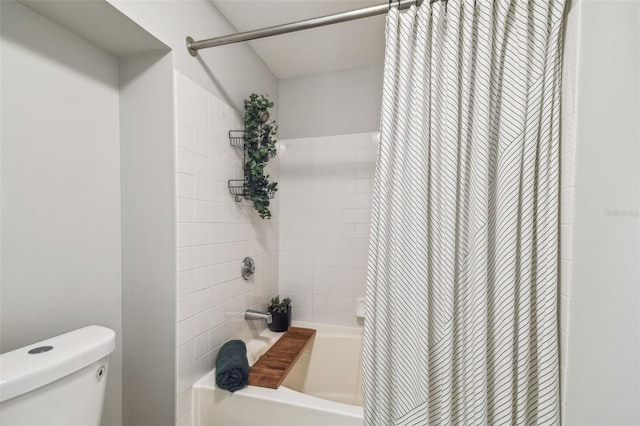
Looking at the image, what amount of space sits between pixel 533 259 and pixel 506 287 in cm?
12

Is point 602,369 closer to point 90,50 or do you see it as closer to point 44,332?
point 44,332

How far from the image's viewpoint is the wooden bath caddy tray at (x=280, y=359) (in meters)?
1.32

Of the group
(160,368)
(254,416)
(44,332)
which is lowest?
(254,416)

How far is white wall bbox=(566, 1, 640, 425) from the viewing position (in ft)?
1.86

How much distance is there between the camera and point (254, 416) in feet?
4.01

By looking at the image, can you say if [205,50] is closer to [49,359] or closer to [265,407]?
[49,359]

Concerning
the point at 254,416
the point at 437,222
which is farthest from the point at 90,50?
the point at 254,416

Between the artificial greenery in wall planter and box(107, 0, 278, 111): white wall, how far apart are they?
118 millimetres

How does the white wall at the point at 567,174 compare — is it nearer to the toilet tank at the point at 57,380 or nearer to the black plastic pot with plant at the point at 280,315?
the toilet tank at the point at 57,380

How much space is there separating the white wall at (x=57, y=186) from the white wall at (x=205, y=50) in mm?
297

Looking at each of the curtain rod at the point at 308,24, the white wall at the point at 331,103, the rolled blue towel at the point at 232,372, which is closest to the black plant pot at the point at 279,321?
the rolled blue towel at the point at 232,372

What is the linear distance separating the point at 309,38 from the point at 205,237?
129 centimetres

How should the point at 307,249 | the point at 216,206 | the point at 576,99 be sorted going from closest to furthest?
the point at 576,99, the point at 216,206, the point at 307,249

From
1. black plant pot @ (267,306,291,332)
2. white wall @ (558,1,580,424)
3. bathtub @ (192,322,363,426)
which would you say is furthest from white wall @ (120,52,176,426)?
white wall @ (558,1,580,424)
